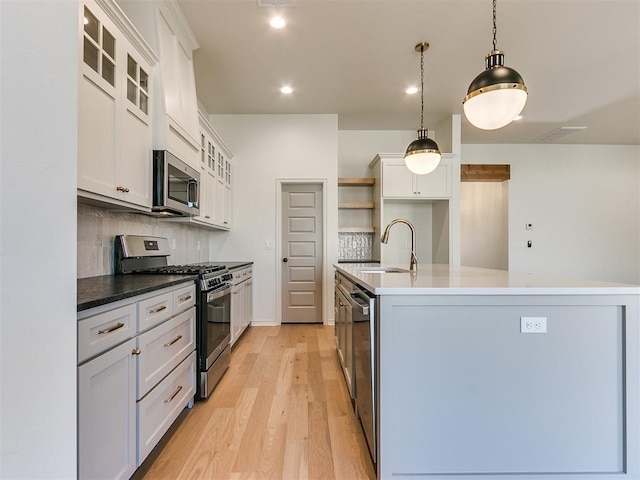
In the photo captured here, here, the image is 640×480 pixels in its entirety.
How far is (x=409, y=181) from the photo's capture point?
4.66 meters

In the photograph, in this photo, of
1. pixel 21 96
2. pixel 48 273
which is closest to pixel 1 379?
pixel 48 273

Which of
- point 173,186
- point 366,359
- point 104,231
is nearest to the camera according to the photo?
point 366,359

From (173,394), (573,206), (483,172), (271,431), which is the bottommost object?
(271,431)

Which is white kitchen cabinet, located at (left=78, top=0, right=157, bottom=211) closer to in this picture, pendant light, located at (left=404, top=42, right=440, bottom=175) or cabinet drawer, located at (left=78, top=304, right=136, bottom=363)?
cabinet drawer, located at (left=78, top=304, right=136, bottom=363)

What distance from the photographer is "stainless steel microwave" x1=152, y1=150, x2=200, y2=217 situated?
2.22 m

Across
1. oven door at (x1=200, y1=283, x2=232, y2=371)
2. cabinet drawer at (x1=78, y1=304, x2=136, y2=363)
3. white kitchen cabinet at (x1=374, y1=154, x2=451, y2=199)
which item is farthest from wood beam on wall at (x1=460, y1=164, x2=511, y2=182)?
cabinet drawer at (x1=78, y1=304, x2=136, y2=363)

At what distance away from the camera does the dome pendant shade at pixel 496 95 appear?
175cm

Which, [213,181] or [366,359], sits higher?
[213,181]

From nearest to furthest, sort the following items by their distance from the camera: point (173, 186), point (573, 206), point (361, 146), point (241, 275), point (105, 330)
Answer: point (105, 330)
point (173, 186)
point (241, 275)
point (361, 146)
point (573, 206)

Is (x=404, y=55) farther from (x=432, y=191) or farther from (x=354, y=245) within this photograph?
(x=354, y=245)

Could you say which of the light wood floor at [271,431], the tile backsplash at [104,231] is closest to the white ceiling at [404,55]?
the tile backsplash at [104,231]

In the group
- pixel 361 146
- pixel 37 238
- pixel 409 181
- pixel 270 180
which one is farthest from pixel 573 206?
pixel 37 238

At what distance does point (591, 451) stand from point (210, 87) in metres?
4.39

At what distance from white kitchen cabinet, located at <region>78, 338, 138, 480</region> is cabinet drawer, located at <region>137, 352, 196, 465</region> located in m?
0.07
